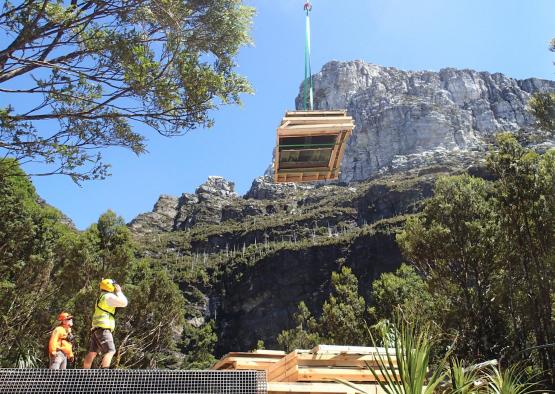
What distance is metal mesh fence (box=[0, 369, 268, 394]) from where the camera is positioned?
461 cm

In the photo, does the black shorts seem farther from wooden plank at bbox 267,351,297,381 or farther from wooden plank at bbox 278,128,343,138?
wooden plank at bbox 278,128,343,138

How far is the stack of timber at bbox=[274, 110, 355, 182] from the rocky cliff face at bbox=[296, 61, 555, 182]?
319 ft

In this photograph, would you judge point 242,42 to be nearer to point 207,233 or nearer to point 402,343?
point 402,343

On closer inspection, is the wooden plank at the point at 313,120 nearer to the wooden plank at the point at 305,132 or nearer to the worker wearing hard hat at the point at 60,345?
the wooden plank at the point at 305,132

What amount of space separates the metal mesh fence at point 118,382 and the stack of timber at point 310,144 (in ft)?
14.5

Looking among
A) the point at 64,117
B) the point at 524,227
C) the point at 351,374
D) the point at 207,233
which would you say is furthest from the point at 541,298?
the point at 207,233

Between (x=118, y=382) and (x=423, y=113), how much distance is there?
118m

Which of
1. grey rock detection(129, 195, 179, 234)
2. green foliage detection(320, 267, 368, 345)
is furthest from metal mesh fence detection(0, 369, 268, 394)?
grey rock detection(129, 195, 179, 234)

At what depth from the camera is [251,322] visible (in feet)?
220

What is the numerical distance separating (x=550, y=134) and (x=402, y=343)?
879cm

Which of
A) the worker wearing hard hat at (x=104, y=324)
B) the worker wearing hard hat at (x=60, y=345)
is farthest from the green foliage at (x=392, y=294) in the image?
the worker wearing hard hat at (x=104, y=324)

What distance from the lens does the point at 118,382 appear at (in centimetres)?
468

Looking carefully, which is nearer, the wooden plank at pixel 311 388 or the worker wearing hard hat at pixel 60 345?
the wooden plank at pixel 311 388

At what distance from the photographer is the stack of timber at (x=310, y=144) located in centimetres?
837
